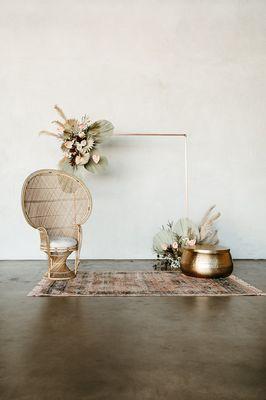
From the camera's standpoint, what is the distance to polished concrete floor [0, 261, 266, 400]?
5.69 feet

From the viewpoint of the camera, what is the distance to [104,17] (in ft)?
16.9

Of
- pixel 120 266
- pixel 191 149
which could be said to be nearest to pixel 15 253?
pixel 120 266

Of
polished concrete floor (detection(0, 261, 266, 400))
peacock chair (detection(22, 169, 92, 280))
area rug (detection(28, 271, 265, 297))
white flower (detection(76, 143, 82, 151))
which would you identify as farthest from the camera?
white flower (detection(76, 143, 82, 151))

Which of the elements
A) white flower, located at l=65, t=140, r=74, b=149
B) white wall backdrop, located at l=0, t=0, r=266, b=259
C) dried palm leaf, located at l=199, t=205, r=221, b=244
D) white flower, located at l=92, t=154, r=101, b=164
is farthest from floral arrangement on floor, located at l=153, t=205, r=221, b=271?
white flower, located at l=65, t=140, r=74, b=149

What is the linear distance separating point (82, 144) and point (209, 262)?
5.39 feet

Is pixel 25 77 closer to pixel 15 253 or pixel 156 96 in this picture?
pixel 156 96

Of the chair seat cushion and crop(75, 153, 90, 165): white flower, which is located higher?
crop(75, 153, 90, 165): white flower

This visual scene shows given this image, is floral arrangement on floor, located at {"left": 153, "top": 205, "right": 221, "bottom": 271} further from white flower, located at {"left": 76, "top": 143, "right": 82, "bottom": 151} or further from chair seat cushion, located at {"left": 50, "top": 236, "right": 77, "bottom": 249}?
white flower, located at {"left": 76, "top": 143, "right": 82, "bottom": 151}

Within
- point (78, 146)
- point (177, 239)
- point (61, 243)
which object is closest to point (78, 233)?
point (61, 243)

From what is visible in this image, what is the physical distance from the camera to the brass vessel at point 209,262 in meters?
3.74

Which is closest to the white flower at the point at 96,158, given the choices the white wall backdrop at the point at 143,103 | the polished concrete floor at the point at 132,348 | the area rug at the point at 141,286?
the white wall backdrop at the point at 143,103

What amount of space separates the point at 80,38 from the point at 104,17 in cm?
37

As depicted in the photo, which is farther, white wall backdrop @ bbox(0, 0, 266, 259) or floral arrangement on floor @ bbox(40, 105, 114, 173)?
white wall backdrop @ bbox(0, 0, 266, 259)

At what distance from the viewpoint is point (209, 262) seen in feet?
12.3
